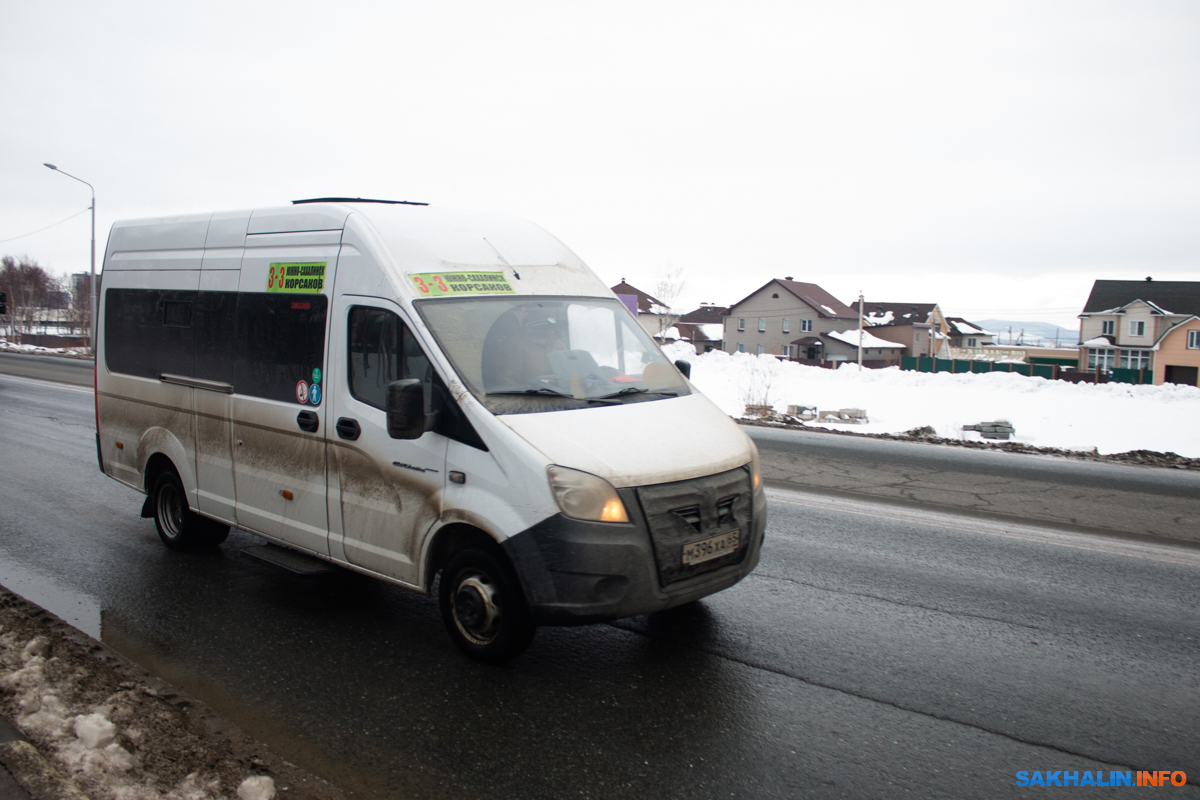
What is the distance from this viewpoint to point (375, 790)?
326cm

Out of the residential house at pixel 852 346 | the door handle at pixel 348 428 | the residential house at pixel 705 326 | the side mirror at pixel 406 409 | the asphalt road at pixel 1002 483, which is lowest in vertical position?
the asphalt road at pixel 1002 483

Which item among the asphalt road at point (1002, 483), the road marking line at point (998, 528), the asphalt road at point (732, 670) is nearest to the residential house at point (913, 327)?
the asphalt road at point (1002, 483)

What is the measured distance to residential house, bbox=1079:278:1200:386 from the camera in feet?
216

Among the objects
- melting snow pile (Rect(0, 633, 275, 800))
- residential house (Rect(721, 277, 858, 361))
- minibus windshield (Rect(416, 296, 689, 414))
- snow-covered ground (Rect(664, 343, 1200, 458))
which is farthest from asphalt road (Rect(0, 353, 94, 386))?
residential house (Rect(721, 277, 858, 361))

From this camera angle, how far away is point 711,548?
167 inches

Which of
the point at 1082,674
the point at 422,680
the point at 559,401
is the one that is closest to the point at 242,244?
the point at 559,401

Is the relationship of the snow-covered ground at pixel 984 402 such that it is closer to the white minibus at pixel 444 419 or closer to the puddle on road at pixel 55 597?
the white minibus at pixel 444 419

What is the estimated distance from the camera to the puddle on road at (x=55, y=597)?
5039mm

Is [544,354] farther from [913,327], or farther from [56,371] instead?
[913,327]

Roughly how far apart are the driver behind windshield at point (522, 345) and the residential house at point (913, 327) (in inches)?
3661

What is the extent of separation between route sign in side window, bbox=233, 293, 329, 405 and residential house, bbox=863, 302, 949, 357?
93268 millimetres

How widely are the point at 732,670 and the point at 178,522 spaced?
4758 millimetres

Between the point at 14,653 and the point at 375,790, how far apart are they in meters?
2.60

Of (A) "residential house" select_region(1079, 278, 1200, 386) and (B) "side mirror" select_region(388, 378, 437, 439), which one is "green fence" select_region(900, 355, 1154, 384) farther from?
(B) "side mirror" select_region(388, 378, 437, 439)
